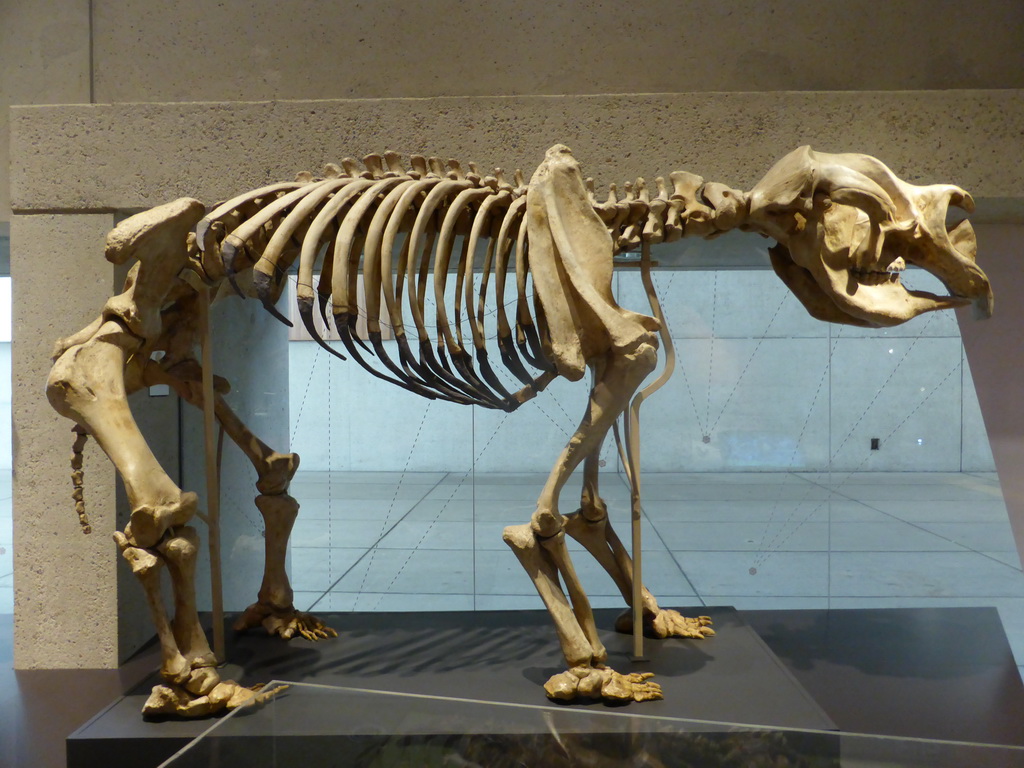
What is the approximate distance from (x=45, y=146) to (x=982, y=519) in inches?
202

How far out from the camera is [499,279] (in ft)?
10.1

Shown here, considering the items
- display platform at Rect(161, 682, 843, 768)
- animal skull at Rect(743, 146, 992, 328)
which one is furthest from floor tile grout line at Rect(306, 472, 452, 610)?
animal skull at Rect(743, 146, 992, 328)

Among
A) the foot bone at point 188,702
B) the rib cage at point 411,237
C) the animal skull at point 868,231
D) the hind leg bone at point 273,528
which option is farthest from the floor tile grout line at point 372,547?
the animal skull at point 868,231

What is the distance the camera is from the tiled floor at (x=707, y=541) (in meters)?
4.61

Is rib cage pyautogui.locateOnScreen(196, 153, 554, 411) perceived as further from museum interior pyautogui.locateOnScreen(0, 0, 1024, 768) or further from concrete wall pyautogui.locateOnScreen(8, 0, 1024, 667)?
concrete wall pyautogui.locateOnScreen(8, 0, 1024, 667)

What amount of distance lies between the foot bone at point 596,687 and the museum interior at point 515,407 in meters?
0.03

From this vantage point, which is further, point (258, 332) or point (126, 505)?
point (258, 332)

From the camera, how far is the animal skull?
3.08 meters

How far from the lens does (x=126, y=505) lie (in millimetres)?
3885

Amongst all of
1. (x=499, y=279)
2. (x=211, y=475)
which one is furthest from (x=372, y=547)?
(x=499, y=279)

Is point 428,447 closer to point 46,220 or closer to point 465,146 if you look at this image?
point 465,146

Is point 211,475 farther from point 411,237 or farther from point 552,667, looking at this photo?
point 552,667

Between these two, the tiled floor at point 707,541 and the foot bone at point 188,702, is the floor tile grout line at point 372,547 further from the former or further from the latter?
the foot bone at point 188,702

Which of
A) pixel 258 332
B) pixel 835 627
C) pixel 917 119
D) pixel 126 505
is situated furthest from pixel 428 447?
pixel 917 119
